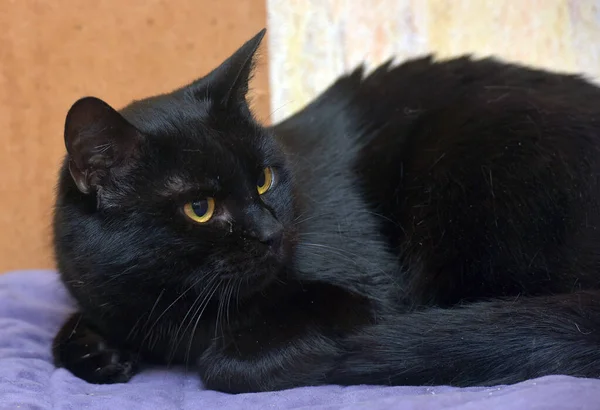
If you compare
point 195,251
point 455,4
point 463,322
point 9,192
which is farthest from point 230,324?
point 455,4

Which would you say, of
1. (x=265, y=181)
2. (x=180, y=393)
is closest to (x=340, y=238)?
(x=265, y=181)

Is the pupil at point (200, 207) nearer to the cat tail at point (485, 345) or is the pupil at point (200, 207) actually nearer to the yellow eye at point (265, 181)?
the yellow eye at point (265, 181)

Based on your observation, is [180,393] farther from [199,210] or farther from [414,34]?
[414,34]

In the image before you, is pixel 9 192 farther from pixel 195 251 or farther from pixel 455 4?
pixel 455 4

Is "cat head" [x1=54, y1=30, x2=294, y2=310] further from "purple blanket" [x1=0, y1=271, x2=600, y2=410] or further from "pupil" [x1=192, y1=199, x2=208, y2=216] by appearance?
"purple blanket" [x1=0, y1=271, x2=600, y2=410]

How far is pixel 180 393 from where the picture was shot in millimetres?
1103

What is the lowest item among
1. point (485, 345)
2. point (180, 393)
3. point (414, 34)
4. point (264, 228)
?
point (180, 393)

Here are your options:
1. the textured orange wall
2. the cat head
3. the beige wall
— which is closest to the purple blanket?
the cat head

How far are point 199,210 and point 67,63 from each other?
41.9 inches

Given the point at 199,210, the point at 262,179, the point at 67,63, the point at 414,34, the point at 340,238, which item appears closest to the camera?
the point at 199,210

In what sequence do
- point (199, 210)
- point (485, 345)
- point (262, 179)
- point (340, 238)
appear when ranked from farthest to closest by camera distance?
point (340, 238)
point (262, 179)
point (199, 210)
point (485, 345)

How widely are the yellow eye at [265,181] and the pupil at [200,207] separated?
0.43ft

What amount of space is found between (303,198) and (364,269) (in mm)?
213

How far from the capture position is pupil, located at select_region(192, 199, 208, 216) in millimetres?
1055
